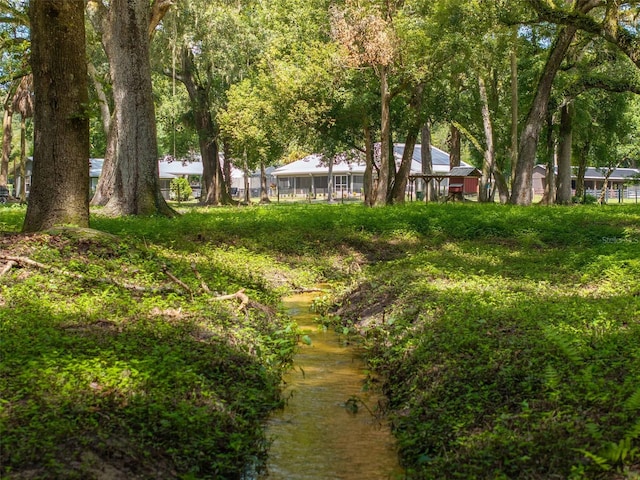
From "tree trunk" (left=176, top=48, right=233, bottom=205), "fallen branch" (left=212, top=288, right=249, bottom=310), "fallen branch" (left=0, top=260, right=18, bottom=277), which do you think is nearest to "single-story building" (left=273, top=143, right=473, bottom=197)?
"tree trunk" (left=176, top=48, right=233, bottom=205)

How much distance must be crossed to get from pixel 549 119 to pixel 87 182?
31691mm

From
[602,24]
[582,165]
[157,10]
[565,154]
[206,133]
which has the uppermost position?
[157,10]

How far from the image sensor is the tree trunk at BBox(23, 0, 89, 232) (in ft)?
37.5

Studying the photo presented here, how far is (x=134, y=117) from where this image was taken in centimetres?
1988

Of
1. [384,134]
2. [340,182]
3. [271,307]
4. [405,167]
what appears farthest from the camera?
[340,182]

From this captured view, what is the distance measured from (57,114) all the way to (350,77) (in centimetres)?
2320

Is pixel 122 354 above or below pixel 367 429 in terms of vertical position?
above

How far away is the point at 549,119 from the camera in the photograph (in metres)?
38.7

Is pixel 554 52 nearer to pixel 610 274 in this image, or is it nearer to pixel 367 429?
pixel 610 274

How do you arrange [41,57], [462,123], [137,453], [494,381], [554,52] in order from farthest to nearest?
[462,123]
[554,52]
[41,57]
[494,381]
[137,453]

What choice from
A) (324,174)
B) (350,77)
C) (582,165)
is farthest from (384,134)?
(324,174)

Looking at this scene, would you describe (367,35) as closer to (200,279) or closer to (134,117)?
(134,117)

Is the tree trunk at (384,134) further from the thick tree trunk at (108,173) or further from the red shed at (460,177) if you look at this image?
the thick tree trunk at (108,173)

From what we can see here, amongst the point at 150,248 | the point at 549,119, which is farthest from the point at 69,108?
the point at 549,119
